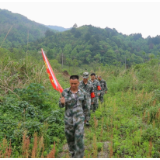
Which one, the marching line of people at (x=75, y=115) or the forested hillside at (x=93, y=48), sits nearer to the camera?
the marching line of people at (x=75, y=115)

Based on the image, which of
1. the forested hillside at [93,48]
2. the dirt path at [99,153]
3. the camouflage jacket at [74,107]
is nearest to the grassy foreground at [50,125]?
the dirt path at [99,153]

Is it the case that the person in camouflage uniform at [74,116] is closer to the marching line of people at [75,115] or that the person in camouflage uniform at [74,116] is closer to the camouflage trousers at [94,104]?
the marching line of people at [75,115]

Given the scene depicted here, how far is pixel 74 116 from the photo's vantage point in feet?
9.91

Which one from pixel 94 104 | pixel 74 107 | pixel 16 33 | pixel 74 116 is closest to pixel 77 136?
pixel 74 116

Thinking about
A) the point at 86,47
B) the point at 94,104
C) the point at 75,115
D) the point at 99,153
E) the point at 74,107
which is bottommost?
the point at 99,153

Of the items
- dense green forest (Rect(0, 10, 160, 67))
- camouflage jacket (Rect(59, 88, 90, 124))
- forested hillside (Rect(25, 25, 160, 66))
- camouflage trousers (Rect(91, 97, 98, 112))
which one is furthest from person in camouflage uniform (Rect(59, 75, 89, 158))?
dense green forest (Rect(0, 10, 160, 67))

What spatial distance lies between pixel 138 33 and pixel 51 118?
103998 mm

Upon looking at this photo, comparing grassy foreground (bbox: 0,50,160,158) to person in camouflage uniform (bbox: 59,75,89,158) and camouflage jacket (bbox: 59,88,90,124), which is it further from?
camouflage jacket (bbox: 59,88,90,124)

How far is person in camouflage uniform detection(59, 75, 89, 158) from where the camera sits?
115 inches

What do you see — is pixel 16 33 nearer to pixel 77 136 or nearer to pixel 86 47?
pixel 86 47

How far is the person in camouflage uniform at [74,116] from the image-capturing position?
293 cm

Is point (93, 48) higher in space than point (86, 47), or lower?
lower

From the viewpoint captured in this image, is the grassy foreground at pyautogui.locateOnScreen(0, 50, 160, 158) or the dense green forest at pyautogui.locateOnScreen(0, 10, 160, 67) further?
the dense green forest at pyautogui.locateOnScreen(0, 10, 160, 67)

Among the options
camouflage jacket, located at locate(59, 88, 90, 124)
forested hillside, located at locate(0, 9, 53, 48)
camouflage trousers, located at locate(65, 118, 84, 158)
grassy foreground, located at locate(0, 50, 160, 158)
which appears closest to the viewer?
camouflage trousers, located at locate(65, 118, 84, 158)
